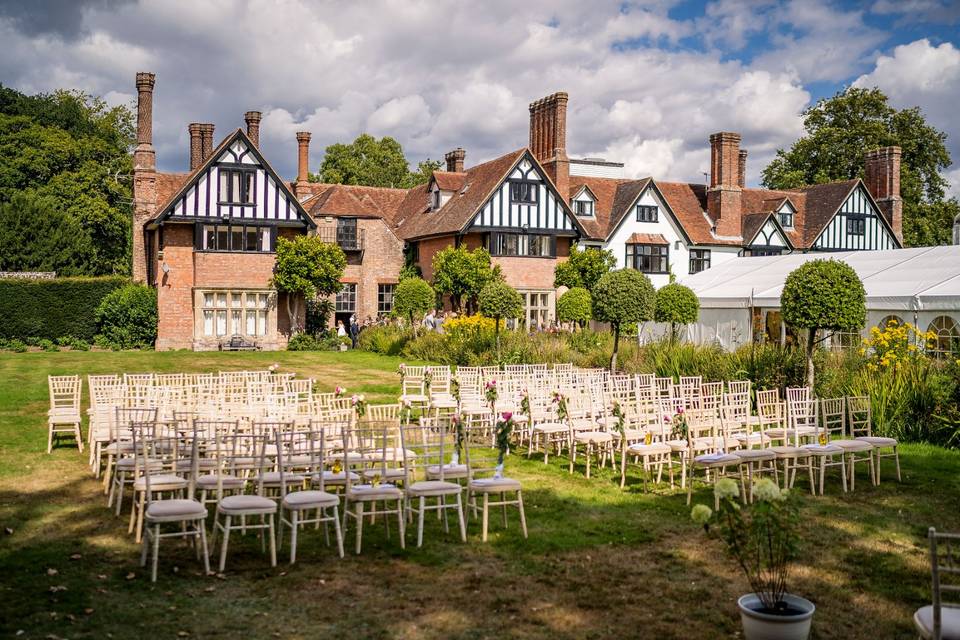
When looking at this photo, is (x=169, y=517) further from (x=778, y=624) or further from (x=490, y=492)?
(x=778, y=624)

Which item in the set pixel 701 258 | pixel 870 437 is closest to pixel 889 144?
pixel 701 258

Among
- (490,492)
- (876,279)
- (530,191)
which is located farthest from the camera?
(530,191)

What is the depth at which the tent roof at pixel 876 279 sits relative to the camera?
2082 cm

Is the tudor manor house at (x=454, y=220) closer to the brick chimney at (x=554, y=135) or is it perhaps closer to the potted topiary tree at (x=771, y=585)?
the brick chimney at (x=554, y=135)

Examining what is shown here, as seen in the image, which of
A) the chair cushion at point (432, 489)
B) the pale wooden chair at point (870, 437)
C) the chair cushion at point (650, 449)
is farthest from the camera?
the pale wooden chair at point (870, 437)

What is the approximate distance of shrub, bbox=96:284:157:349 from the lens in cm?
3284

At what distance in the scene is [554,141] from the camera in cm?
3856

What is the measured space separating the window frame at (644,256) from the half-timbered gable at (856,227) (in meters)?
7.62

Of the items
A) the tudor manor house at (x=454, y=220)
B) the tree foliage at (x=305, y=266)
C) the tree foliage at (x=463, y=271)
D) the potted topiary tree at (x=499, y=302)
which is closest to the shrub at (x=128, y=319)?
the tudor manor house at (x=454, y=220)

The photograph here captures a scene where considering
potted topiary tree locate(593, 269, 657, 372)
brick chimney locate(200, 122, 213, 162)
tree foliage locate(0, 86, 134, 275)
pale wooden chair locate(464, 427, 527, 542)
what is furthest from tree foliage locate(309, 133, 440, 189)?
pale wooden chair locate(464, 427, 527, 542)

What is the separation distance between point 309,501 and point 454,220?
28927 millimetres

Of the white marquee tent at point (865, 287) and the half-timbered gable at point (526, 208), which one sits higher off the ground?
the half-timbered gable at point (526, 208)

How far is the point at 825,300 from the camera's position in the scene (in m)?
16.9

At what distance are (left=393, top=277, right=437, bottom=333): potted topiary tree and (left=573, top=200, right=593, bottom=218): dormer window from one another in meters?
10.0
